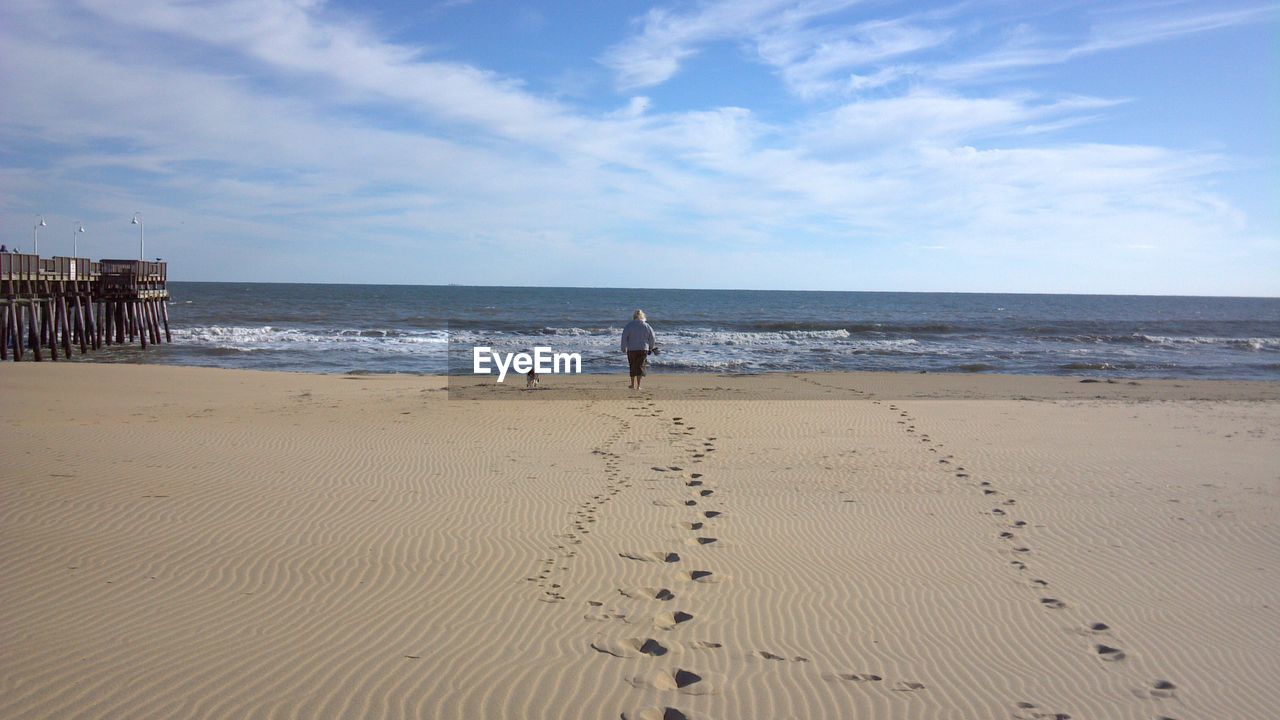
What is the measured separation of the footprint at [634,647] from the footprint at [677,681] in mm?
237

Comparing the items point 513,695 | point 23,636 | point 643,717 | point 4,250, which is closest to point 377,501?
point 23,636

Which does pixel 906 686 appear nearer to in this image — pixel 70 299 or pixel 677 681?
pixel 677 681

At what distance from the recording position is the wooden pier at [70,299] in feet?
79.3

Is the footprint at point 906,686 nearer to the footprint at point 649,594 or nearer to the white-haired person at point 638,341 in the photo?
the footprint at point 649,594

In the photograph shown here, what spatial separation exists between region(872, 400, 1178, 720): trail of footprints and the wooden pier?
82.9 feet

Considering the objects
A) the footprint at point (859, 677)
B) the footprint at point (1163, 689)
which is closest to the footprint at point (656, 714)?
the footprint at point (859, 677)

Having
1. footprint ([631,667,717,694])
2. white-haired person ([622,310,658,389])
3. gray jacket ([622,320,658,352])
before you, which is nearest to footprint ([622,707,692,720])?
footprint ([631,667,717,694])

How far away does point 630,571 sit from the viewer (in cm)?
614

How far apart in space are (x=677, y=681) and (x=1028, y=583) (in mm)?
3121

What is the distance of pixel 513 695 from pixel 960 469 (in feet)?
24.0

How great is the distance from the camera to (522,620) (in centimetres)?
519

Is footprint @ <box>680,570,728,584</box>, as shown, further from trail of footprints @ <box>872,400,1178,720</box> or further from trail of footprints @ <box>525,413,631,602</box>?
trail of footprints @ <box>872,400,1178,720</box>

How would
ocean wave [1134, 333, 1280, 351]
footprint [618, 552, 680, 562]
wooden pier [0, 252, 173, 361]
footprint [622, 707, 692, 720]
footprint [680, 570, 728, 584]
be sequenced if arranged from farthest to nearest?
ocean wave [1134, 333, 1280, 351] < wooden pier [0, 252, 173, 361] < footprint [618, 552, 680, 562] < footprint [680, 570, 728, 584] < footprint [622, 707, 692, 720]

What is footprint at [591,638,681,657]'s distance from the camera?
468cm
